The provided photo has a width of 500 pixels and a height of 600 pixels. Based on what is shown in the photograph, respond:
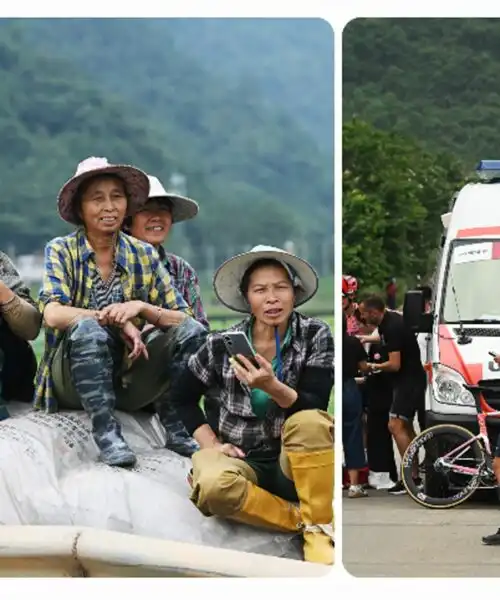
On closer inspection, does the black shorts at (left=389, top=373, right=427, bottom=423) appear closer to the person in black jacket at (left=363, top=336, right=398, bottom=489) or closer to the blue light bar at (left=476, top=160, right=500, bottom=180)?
the person in black jacket at (left=363, top=336, right=398, bottom=489)

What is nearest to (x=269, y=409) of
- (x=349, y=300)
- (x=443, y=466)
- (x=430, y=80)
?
(x=349, y=300)

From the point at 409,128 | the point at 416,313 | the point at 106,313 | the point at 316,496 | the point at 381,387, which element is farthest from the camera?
the point at 381,387

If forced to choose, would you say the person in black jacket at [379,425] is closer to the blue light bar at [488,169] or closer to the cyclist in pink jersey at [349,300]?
the cyclist in pink jersey at [349,300]

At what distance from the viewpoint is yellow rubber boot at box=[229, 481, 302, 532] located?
4625 millimetres

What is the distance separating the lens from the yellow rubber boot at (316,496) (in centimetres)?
461

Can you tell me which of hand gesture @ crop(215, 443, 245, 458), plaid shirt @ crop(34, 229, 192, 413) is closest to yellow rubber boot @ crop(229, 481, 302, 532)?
hand gesture @ crop(215, 443, 245, 458)

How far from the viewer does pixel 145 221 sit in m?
4.89

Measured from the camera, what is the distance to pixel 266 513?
4645 millimetres

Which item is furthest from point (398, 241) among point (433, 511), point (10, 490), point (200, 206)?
point (10, 490)

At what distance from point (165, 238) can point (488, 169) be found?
4.86 feet

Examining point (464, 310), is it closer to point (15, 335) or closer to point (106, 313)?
Result: point (106, 313)

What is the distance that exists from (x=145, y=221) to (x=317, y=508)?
107 centimetres

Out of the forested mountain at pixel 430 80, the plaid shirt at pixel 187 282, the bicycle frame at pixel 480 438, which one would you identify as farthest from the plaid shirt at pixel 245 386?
the bicycle frame at pixel 480 438
